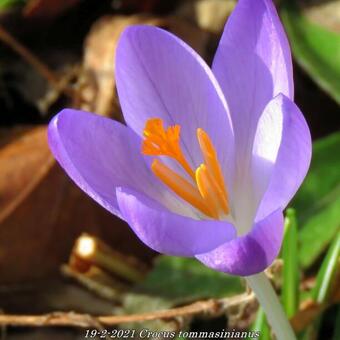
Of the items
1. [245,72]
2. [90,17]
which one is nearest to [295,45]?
[90,17]

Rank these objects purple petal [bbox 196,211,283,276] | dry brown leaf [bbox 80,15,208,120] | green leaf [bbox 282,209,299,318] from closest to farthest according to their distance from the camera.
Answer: purple petal [bbox 196,211,283,276]
green leaf [bbox 282,209,299,318]
dry brown leaf [bbox 80,15,208,120]

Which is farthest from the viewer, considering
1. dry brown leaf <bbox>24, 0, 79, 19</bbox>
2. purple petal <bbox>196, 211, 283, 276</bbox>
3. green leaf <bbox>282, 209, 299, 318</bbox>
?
dry brown leaf <bbox>24, 0, 79, 19</bbox>

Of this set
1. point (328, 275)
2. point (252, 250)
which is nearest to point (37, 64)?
point (328, 275)

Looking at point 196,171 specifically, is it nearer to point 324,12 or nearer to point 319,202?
point 319,202

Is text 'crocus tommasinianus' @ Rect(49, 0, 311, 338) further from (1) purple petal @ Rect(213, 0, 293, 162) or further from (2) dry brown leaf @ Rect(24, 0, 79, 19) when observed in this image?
(2) dry brown leaf @ Rect(24, 0, 79, 19)

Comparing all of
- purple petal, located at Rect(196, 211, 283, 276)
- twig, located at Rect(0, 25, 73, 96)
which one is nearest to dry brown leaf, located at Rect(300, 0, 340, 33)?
twig, located at Rect(0, 25, 73, 96)

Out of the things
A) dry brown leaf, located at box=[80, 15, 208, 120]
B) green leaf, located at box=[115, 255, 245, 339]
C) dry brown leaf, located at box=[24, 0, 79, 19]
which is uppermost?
dry brown leaf, located at box=[24, 0, 79, 19]

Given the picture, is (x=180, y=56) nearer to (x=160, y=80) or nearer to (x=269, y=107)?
(x=160, y=80)
